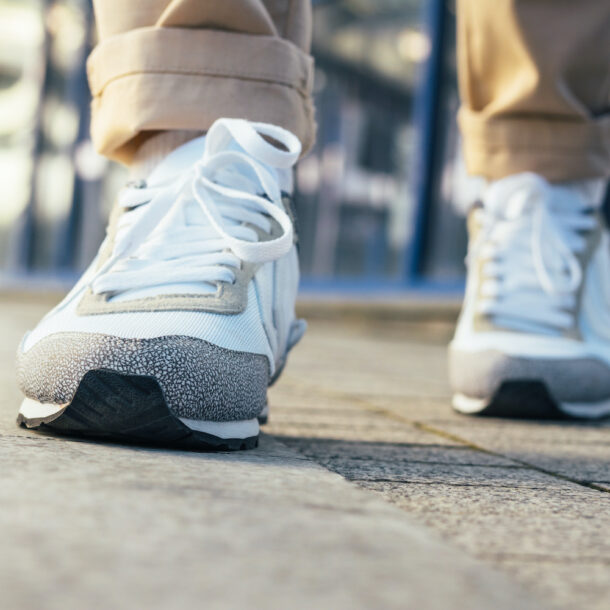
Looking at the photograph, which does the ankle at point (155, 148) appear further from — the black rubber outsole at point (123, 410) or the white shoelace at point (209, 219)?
the black rubber outsole at point (123, 410)

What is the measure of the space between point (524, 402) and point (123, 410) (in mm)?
767

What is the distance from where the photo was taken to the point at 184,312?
89 centimetres

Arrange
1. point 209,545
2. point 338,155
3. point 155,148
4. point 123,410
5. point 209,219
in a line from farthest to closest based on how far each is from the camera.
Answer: point 338,155
point 155,148
point 209,219
point 123,410
point 209,545

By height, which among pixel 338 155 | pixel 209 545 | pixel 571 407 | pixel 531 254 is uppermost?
pixel 338 155

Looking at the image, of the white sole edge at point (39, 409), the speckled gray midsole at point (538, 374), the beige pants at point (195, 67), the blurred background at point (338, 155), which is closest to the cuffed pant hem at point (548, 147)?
the speckled gray midsole at point (538, 374)

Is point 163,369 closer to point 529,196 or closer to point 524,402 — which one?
point 524,402

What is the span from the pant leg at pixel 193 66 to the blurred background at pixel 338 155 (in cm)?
369

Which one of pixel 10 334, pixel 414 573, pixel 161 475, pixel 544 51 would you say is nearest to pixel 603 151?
pixel 544 51

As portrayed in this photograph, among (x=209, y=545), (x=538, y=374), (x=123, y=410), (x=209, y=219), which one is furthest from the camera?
(x=538, y=374)

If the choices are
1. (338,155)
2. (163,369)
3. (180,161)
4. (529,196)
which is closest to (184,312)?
(163,369)

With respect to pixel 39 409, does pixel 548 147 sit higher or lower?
higher

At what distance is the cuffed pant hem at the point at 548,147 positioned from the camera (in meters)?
1.49

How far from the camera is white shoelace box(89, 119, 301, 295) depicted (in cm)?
94

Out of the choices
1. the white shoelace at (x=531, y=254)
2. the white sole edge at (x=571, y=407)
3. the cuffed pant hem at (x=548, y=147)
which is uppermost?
the cuffed pant hem at (x=548, y=147)
